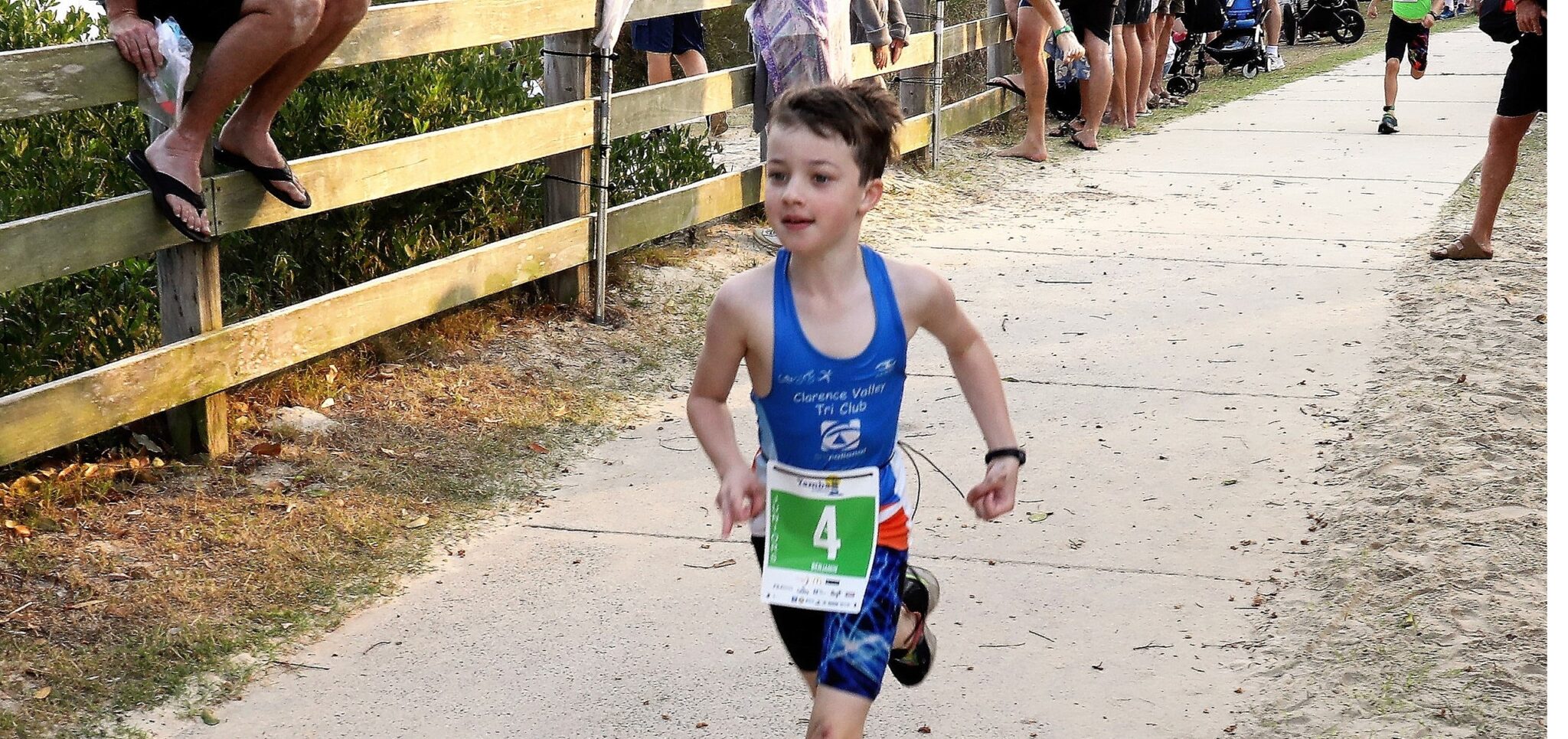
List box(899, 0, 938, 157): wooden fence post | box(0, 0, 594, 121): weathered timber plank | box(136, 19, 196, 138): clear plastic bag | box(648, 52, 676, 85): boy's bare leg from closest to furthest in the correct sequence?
1. box(0, 0, 594, 121): weathered timber plank
2. box(136, 19, 196, 138): clear plastic bag
3. box(648, 52, 676, 85): boy's bare leg
4. box(899, 0, 938, 157): wooden fence post

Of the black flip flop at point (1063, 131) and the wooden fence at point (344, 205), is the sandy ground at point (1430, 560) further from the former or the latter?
the black flip flop at point (1063, 131)

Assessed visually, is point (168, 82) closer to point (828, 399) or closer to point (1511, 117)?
point (828, 399)

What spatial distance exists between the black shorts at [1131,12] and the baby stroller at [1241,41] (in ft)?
13.8

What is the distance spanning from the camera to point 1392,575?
382 centimetres

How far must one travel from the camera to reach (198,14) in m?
4.13

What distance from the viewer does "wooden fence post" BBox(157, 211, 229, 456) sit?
424cm

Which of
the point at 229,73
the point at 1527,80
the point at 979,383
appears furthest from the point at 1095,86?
the point at 979,383

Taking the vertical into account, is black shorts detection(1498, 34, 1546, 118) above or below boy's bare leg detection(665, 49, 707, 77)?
above

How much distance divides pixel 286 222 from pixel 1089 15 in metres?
6.21

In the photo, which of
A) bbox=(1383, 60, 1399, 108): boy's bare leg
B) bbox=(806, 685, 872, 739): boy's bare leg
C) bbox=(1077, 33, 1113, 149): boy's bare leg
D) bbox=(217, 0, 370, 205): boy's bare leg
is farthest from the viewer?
bbox=(1383, 60, 1399, 108): boy's bare leg

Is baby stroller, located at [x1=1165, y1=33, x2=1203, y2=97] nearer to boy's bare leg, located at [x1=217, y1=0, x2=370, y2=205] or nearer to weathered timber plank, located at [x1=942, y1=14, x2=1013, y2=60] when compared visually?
weathered timber plank, located at [x1=942, y1=14, x2=1013, y2=60]

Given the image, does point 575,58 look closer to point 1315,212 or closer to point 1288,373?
point 1288,373

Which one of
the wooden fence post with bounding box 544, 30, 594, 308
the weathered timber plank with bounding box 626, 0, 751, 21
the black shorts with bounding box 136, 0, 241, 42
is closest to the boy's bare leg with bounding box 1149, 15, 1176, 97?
the weathered timber plank with bounding box 626, 0, 751, 21

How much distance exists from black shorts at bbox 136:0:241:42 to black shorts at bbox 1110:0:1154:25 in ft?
24.7
